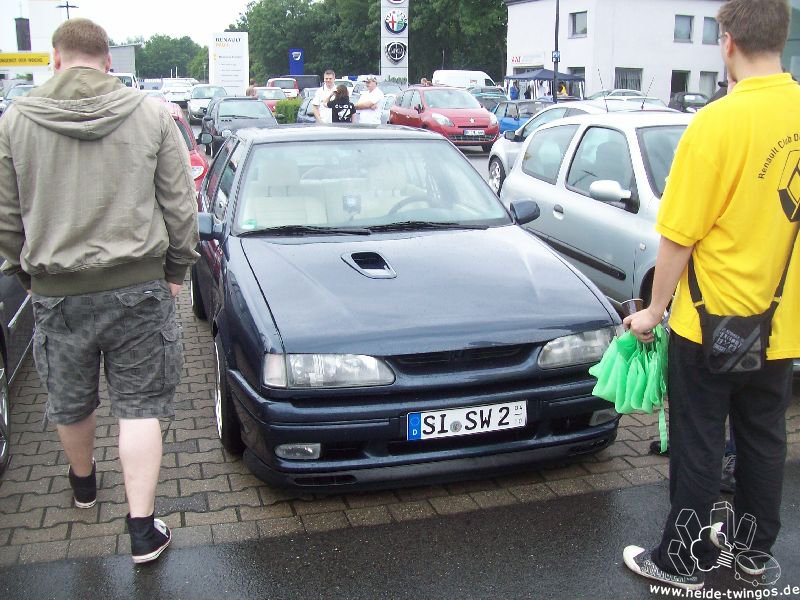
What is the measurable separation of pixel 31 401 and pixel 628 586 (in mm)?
3618

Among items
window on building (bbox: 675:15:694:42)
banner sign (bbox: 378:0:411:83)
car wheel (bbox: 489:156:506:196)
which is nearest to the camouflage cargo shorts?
car wheel (bbox: 489:156:506:196)

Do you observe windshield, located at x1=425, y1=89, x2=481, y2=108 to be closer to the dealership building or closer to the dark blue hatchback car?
the dark blue hatchback car

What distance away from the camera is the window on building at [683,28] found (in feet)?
158

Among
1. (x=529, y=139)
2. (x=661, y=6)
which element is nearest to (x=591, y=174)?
(x=529, y=139)

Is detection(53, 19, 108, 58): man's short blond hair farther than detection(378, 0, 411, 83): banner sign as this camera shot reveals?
No

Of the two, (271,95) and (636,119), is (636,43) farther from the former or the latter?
(636,119)

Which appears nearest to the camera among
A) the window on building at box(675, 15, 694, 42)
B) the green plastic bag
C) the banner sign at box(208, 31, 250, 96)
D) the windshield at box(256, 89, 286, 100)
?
the green plastic bag

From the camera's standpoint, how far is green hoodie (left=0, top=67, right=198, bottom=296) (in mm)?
2963

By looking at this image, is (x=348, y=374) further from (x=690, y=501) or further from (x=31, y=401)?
(x=31, y=401)

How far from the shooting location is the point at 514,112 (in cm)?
2186

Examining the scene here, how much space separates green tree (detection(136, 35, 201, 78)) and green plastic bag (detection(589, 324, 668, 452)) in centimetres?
15113

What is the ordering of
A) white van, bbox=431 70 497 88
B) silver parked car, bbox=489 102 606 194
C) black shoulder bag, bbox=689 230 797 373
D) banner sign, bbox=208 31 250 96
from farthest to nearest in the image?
banner sign, bbox=208 31 250 96, white van, bbox=431 70 497 88, silver parked car, bbox=489 102 606 194, black shoulder bag, bbox=689 230 797 373

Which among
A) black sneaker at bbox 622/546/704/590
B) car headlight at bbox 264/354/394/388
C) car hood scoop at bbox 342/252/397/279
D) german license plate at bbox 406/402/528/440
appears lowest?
black sneaker at bbox 622/546/704/590

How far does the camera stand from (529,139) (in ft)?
25.2
